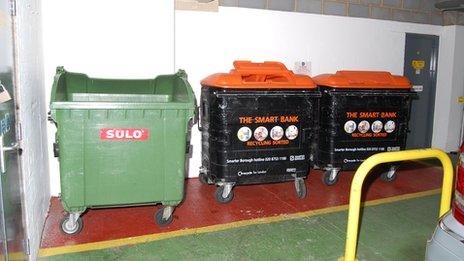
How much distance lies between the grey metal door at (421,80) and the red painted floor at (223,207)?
3.90ft

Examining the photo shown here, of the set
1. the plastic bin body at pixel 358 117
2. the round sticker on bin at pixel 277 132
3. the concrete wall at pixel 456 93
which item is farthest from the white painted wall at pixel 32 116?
the concrete wall at pixel 456 93

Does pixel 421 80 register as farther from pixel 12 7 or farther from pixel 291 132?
pixel 12 7

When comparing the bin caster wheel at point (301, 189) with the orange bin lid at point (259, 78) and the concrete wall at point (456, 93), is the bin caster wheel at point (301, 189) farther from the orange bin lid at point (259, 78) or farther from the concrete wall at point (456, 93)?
the concrete wall at point (456, 93)

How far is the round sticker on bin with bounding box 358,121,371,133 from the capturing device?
167 inches

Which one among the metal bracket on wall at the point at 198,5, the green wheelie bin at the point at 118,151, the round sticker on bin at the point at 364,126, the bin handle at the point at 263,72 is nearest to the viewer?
the green wheelie bin at the point at 118,151

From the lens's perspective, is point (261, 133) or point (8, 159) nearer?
point (8, 159)

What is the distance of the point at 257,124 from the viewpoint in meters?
3.67

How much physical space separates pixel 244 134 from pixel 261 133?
0.17 m

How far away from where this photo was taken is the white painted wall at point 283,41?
4281 millimetres

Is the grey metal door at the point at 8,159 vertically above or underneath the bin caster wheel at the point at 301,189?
above

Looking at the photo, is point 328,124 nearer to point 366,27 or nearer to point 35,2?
point 366,27

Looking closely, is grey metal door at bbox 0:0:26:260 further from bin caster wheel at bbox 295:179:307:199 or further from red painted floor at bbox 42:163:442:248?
bin caster wheel at bbox 295:179:307:199

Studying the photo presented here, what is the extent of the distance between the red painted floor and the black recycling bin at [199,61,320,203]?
21cm

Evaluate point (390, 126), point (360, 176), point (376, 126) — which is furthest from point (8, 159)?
point (390, 126)
